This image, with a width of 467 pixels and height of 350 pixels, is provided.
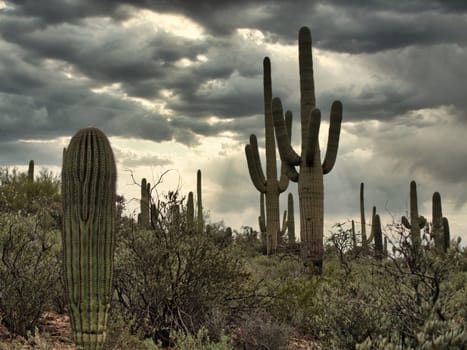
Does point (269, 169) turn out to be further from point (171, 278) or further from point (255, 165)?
point (171, 278)

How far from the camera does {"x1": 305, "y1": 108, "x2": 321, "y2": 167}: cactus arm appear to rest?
54.4ft

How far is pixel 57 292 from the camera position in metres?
11.8

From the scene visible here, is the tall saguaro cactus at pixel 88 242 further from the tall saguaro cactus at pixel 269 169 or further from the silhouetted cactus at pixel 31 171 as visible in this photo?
the silhouetted cactus at pixel 31 171

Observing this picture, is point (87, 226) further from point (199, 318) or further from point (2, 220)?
point (2, 220)

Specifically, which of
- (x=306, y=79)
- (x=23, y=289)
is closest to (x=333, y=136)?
(x=306, y=79)

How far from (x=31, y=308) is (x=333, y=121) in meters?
10.3

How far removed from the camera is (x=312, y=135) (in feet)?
55.3

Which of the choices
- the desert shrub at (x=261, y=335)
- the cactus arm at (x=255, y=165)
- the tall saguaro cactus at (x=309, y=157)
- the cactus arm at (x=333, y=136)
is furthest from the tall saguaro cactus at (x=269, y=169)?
the desert shrub at (x=261, y=335)

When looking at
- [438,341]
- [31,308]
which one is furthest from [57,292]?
[438,341]

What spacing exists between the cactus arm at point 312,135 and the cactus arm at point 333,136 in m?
0.70

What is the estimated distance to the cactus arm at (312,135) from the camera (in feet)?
54.4

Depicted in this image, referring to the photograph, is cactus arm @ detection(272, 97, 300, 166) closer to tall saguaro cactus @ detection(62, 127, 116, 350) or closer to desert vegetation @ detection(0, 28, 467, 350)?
desert vegetation @ detection(0, 28, 467, 350)

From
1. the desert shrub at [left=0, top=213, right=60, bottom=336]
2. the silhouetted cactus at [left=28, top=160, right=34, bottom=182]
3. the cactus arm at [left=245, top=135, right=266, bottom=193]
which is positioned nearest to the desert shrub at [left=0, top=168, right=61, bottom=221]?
the silhouetted cactus at [left=28, top=160, right=34, bottom=182]

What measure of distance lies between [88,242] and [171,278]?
2.11 metres
